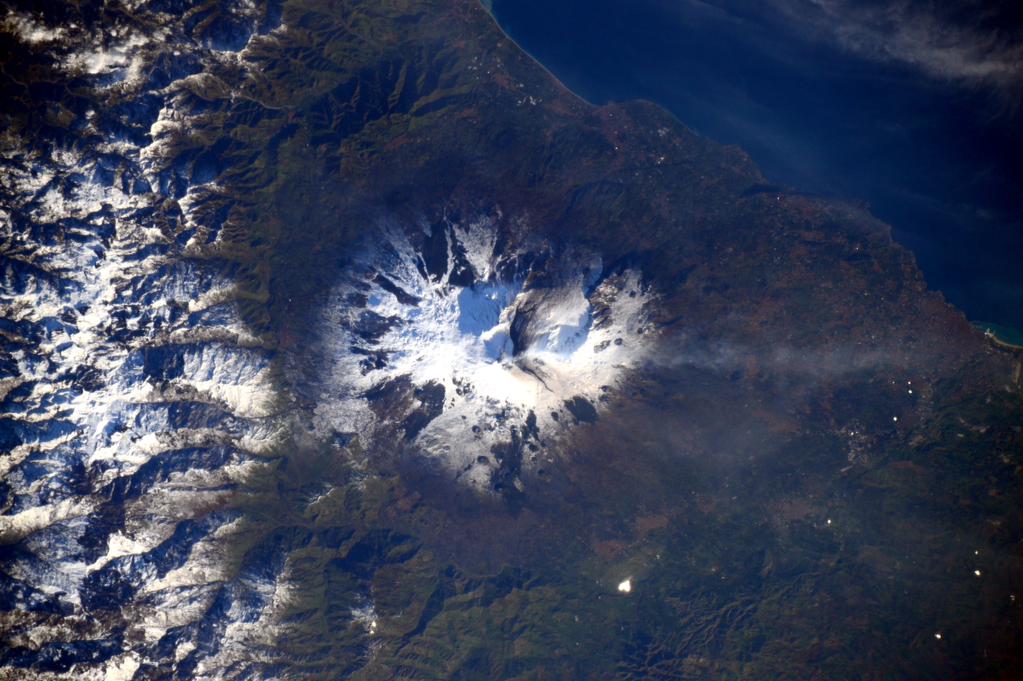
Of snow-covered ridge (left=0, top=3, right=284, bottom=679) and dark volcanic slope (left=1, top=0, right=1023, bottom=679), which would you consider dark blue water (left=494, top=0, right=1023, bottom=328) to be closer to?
dark volcanic slope (left=1, top=0, right=1023, bottom=679)

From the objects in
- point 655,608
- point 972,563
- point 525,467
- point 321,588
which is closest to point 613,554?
point 655,608

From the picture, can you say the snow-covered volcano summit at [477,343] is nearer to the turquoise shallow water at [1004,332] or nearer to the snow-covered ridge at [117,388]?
the snow-covered ridge at [117,388]

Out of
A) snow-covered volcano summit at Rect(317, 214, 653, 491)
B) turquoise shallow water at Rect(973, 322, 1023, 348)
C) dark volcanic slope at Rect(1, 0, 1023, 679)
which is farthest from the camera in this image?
turquoise shallow water at Rect(973, 322, 1023, 348)

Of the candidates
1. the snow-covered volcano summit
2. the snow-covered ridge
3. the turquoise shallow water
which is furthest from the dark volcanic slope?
the turquoise shallow water

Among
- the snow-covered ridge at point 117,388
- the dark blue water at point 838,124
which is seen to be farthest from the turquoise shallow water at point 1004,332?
the snow-covered ridge at point 117,388

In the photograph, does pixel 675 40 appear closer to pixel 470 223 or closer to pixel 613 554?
pixel 470 223

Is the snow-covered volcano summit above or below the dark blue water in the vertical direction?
below
